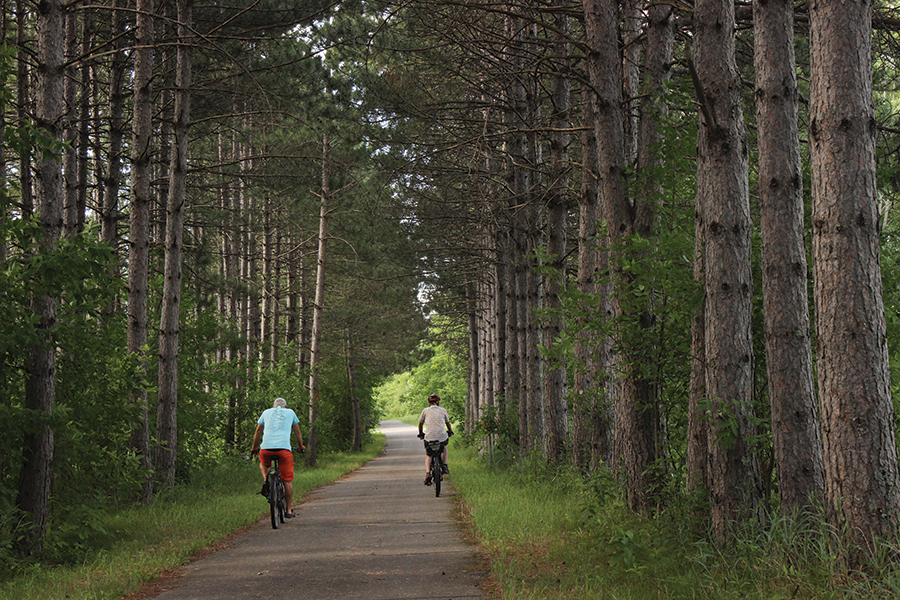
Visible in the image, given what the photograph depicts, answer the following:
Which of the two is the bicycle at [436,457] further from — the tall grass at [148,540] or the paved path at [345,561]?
the tall grass at [148,540]

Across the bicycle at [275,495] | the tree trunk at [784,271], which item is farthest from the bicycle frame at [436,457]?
the tree trunk at [784,271]

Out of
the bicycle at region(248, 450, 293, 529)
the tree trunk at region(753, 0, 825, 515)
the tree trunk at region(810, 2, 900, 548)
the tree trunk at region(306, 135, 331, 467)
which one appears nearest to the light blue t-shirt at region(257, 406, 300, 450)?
the bicycle at region(248, 450, 293, 529)

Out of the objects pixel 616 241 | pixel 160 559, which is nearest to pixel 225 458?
pixel 160 559

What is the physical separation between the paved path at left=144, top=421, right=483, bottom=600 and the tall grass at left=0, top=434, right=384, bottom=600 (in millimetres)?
362

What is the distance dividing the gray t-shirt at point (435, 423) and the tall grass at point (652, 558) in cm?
576

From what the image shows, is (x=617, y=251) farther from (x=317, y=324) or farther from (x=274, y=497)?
(x=317, y=324)

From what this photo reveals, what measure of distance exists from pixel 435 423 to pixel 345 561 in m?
8.27

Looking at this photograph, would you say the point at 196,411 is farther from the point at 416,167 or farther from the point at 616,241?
the point at 616,241

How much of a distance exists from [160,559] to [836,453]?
6.79 metres

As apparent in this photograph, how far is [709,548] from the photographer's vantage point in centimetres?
661

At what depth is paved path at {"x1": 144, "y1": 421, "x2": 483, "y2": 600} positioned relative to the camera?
6.94 metres

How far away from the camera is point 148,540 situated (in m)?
9.84

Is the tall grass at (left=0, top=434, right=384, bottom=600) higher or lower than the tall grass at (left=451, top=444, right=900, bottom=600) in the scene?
lower

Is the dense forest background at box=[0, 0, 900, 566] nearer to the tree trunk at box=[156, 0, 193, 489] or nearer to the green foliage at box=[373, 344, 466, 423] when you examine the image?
the tree trunk at box=[156, 0, 193, 489]
